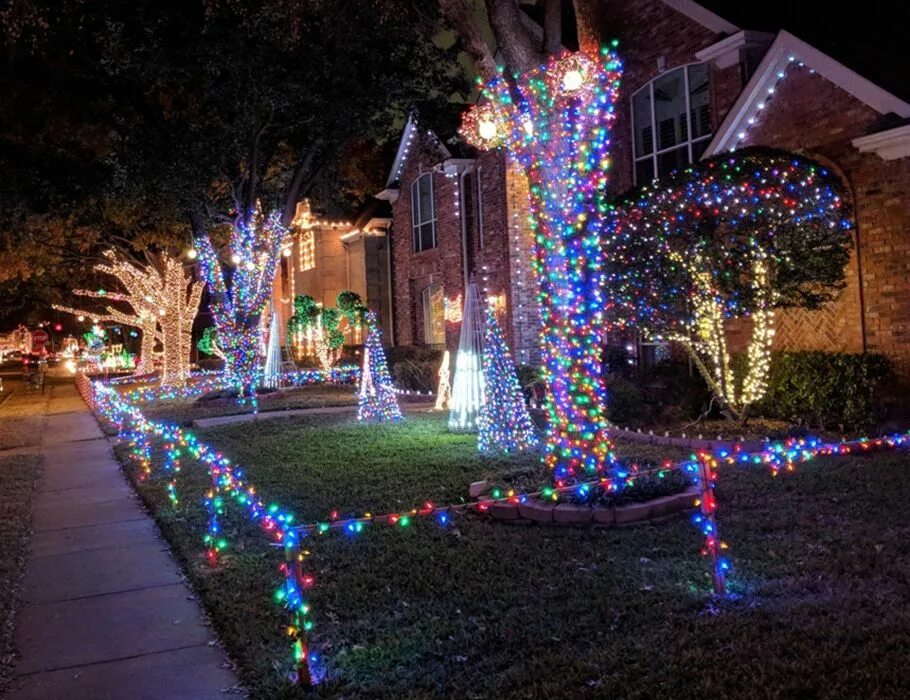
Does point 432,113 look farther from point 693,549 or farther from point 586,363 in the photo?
point 693,549

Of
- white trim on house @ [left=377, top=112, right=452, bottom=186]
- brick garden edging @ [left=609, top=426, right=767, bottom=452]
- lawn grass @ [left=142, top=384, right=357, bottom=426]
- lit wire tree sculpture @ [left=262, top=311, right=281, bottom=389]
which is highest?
white trim on house @ [left=377, top=112, right=452, bottom=186]

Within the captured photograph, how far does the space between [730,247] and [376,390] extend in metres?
7.21

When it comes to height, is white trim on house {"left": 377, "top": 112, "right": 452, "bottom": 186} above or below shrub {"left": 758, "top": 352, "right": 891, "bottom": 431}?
above

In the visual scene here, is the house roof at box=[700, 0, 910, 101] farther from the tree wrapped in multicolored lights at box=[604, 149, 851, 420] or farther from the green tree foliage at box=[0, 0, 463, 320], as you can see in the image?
the green tree foliage at box=[0, 0, 463, 320]

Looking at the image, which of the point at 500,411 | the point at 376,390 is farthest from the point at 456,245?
the point at 500,411

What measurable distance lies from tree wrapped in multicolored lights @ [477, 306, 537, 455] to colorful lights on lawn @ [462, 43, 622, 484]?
2855mm

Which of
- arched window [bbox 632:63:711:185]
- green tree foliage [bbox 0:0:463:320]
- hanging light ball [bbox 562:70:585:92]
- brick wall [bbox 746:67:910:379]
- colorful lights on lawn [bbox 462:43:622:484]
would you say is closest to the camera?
hanging light ball [bbox 562:70:585:92]

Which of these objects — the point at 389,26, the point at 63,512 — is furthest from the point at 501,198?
the point at 63,512

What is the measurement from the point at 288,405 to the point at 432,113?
764 centimetres

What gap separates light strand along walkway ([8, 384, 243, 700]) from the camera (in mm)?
4516

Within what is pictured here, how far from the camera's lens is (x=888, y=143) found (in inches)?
408

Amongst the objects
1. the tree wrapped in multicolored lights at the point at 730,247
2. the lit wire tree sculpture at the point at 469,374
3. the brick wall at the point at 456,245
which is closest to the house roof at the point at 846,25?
the tree wrapped in multicolored lights at the point at 730,247

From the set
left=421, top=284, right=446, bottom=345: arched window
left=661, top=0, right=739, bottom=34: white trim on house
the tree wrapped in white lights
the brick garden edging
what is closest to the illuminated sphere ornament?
the brick garden edging

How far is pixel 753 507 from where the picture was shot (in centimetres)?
739
